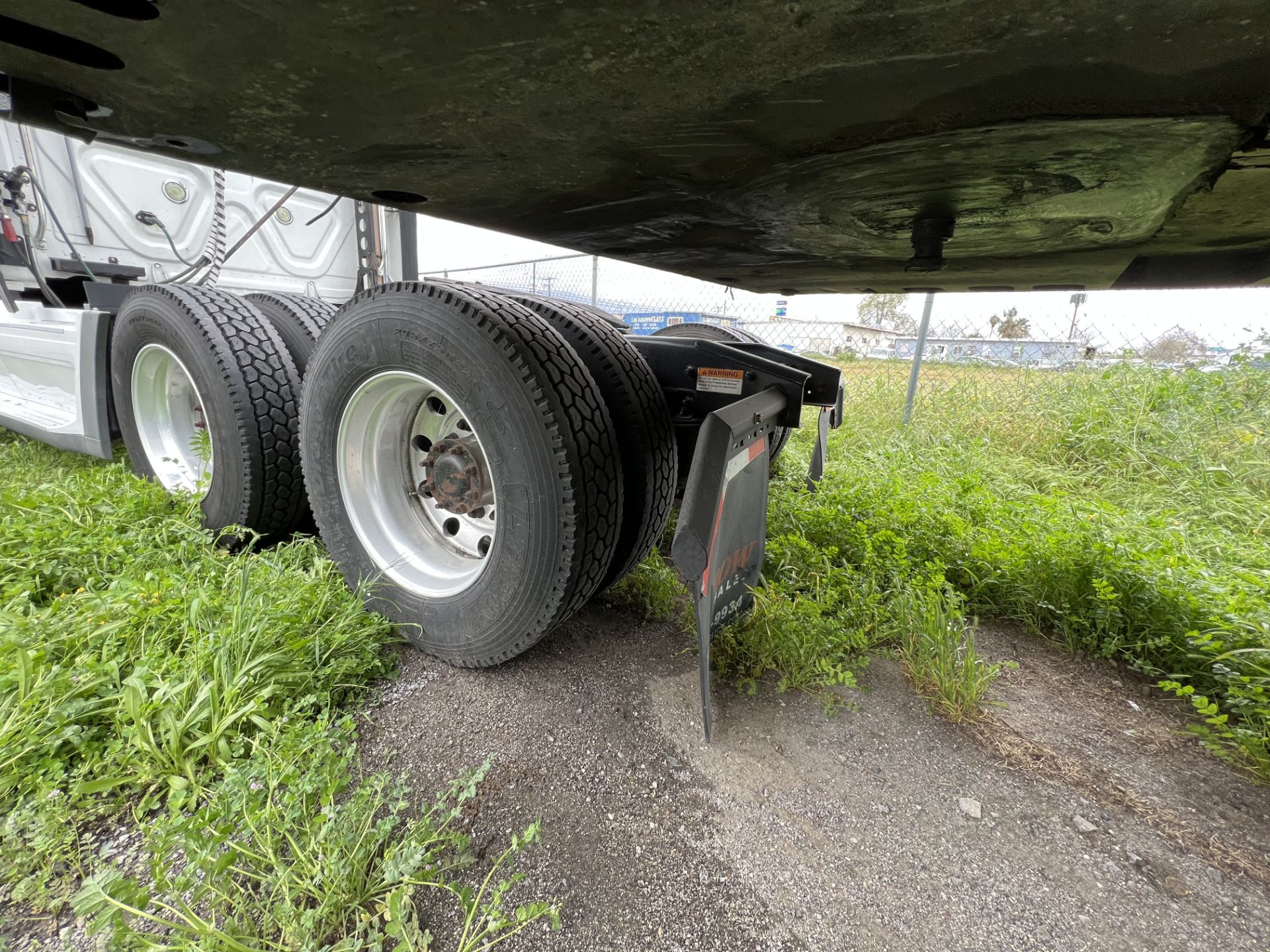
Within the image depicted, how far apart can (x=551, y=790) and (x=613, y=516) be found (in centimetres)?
69

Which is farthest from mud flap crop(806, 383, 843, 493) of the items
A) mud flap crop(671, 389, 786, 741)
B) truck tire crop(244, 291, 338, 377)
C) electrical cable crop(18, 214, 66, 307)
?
electrical cable crop(18, 214, 66, 307)

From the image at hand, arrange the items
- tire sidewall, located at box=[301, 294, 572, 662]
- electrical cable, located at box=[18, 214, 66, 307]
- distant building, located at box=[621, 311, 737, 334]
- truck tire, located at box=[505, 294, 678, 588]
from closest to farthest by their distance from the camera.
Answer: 1. tire sidewall, located at box=[301, 294, 572, 662]
2. truck tire, located at box=[505, 294, 678, 588]
3. electrical cable, located at box=[18, 214, 66, 307]
4. distant building, located at box=[621, 311, 737, 334]

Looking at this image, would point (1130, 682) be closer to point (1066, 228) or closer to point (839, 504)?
point (839, 504)

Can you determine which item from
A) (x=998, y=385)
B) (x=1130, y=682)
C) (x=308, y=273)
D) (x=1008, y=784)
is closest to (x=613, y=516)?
(x=1008, y=784)

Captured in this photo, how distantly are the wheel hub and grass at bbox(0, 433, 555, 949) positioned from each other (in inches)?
17.1

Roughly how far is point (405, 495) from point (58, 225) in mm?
3063

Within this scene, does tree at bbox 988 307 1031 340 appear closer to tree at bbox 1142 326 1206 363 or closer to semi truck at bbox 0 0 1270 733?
tree at bbox 1142 326 1206 363

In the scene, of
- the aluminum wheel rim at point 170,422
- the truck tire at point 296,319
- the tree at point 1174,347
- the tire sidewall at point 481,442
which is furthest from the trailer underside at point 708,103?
the tree at point 1174,347

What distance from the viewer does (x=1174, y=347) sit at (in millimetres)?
5297

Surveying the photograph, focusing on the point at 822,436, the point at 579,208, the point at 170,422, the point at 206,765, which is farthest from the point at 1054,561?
the point at 170,422

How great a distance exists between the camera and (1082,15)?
0.60 meters

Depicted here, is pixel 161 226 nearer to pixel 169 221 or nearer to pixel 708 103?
pixel 169 221

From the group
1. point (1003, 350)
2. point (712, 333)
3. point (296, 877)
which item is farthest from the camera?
point (1003, 350)

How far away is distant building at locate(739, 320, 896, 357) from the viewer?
6.74m
